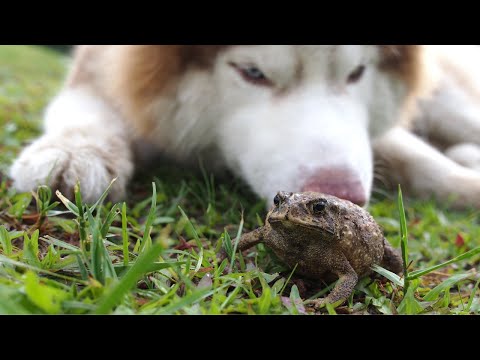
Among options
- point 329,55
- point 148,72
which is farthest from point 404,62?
point 148,72

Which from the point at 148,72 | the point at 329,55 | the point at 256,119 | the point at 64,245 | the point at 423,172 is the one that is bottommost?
the point at 423,172

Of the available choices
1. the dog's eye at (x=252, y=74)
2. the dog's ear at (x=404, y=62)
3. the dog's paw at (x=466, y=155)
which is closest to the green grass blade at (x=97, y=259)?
the dog's eye at (x=252, y=74)

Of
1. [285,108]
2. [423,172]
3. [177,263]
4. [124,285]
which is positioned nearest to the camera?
[124,285]

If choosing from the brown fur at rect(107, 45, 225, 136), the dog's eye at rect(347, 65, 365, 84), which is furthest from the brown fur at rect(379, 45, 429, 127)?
the brown fur at rect(107, 45, 225, 136)

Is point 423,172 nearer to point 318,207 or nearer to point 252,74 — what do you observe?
point 252,74
